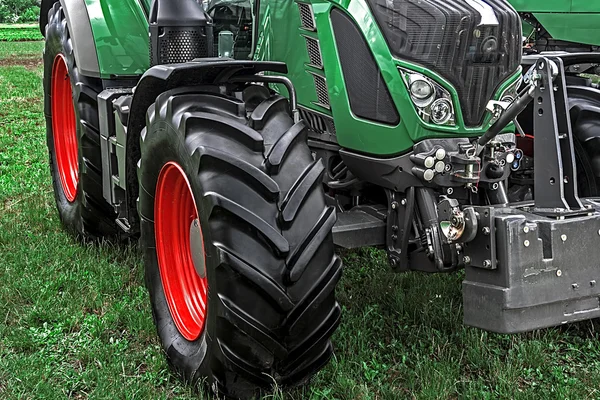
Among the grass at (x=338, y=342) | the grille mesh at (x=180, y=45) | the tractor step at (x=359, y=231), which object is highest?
the grille mesh at (x=180, y=45)

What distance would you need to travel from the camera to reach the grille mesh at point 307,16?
3348 mm

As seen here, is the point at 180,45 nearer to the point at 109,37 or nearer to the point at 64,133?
the point at 109,37

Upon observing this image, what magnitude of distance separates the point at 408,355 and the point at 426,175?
96cm

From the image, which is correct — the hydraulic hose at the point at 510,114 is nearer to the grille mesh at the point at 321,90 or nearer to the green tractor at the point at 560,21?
the grille mesh at the point at 321,90

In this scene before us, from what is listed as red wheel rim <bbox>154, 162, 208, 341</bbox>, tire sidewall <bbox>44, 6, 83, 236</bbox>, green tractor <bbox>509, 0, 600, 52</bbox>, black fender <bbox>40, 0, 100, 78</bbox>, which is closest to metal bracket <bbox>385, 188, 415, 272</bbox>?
red wheel rim <bbox>154, 162, 208, 341</bbox>

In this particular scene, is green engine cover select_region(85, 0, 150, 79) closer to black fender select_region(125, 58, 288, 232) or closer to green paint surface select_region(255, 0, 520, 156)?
black fender select_region(125, 58, 288, 232)

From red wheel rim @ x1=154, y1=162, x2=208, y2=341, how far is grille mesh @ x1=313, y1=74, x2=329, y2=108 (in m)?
0.71

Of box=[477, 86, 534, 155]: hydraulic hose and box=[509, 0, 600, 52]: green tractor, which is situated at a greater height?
box=[477, 86, 534, 155]: hydraulic hose

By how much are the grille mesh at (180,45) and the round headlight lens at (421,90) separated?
1153 mm

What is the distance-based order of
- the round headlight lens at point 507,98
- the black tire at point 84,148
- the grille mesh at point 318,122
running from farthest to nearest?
1. the black tire at point 84,148
2. the grille mesh at point 318,122
3. the round headlight lens at point 507,98

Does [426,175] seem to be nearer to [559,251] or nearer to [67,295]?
[559,251]

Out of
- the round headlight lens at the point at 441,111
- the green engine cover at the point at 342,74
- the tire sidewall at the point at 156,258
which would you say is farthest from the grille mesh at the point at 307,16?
the tire sidewall at the point at 156,258

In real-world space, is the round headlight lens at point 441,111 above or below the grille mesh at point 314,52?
below

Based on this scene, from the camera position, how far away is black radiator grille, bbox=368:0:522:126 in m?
3.03
